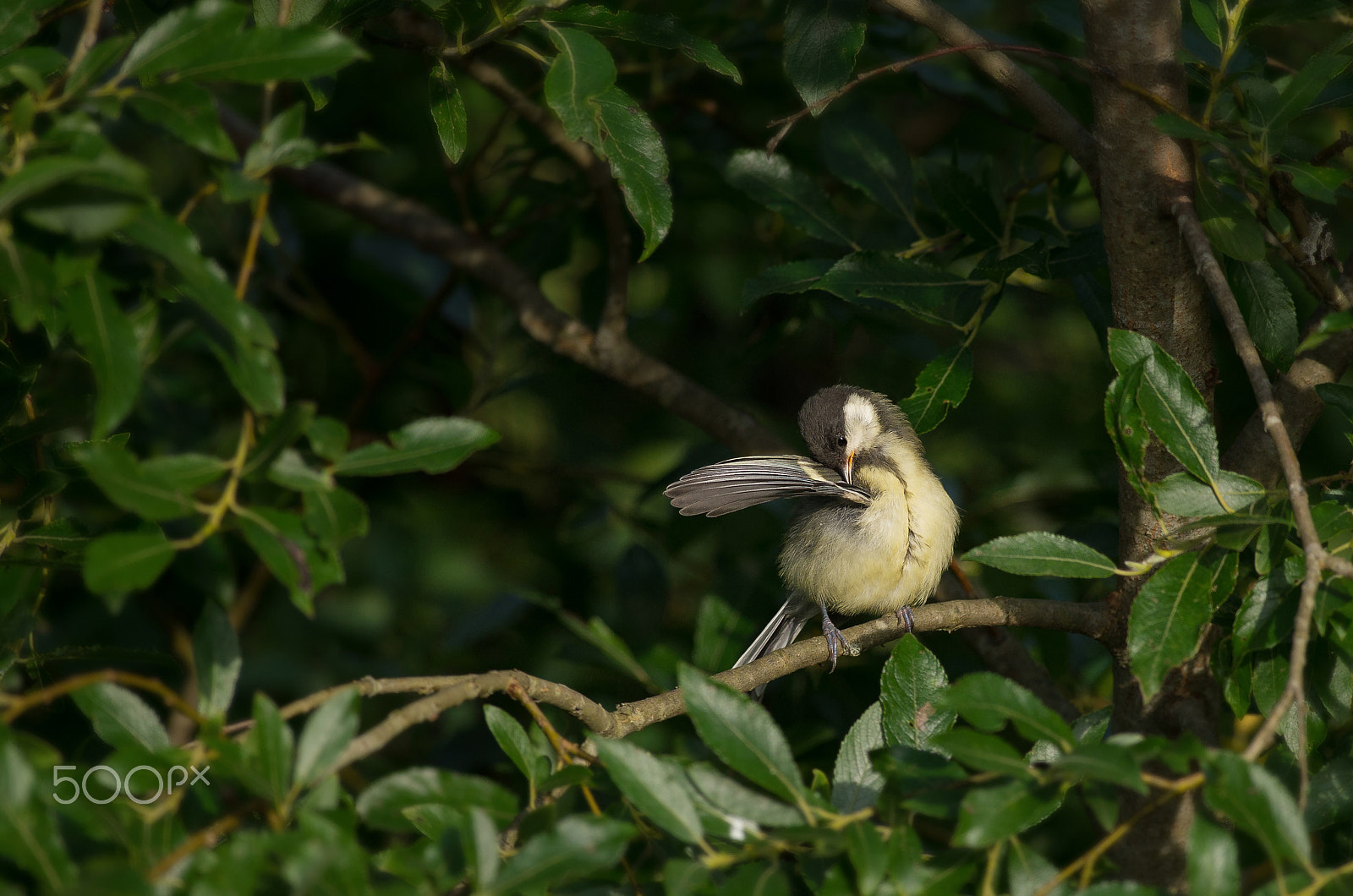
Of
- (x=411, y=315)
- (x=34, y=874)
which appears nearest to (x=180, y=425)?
(x=411, y=315)

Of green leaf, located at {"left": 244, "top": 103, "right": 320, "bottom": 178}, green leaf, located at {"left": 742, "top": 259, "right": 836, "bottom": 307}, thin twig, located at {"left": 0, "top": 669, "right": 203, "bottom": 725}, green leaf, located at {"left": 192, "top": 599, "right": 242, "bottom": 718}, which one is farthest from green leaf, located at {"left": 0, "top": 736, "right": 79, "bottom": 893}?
green leaf, located at {"left": 742, "top": 259, "right": 836, "bottom": 307}

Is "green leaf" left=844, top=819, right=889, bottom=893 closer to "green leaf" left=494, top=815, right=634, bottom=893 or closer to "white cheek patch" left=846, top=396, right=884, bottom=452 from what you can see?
"green leaf" left=494, top=815, right=634, bottom=893

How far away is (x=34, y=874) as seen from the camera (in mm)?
1440

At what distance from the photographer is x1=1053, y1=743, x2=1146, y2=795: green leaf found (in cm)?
162

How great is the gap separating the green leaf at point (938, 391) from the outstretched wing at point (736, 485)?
1.06ft

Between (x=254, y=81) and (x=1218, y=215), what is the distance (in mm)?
2049

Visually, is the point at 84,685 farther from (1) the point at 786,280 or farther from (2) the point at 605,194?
(2) the point at 605,194

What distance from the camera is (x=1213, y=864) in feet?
5.36

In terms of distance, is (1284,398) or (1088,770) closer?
(1088,770)

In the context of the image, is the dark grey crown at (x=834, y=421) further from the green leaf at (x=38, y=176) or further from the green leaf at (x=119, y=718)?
the green leaf at (x=38, y=176)

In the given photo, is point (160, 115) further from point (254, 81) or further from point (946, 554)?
point (946, 554)

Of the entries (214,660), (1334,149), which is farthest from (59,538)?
(1334,149)

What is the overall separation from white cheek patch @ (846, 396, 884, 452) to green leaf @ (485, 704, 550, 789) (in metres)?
2.16

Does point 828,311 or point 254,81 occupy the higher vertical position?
point 254,81
